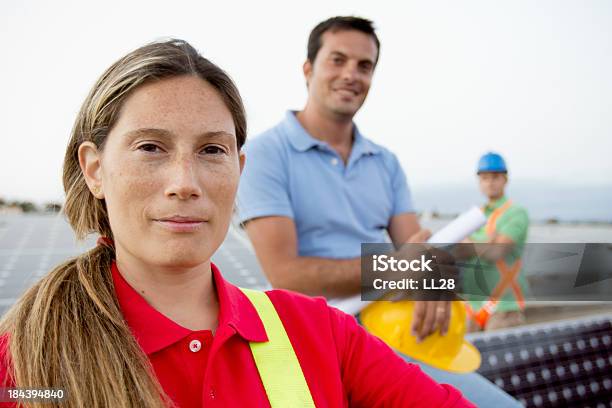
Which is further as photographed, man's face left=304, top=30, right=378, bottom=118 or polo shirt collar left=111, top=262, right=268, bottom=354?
man's face left=304, top=30, right=378, bottom=118

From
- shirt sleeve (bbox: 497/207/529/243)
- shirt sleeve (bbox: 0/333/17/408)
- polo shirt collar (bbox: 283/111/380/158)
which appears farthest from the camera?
shirt sleeve (bbox: 497/207/529/243)

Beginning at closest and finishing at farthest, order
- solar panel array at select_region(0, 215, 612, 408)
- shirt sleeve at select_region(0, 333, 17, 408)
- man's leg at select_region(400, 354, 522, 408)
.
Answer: shirt sleeve at select_region(0, 333, 17, 408), man's leg at select_region(400, 354, 522, 408), solar panel array at select_region(0, 215, 612, 408)

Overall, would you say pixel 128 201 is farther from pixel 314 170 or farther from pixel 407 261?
pixel 314 170

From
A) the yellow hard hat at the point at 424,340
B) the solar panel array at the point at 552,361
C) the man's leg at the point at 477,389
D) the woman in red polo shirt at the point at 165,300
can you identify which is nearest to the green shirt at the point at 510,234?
the solar panel array at the point at 552,361

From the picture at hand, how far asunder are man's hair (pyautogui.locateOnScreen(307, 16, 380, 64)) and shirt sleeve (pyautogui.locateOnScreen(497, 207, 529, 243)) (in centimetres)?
167

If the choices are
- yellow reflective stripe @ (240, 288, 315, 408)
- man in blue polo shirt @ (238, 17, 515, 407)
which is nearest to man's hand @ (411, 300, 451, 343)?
man in blue polo shirt @ (238, 17, 515, 407)

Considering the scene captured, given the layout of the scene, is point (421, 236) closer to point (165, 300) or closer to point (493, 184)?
point (165, 300)

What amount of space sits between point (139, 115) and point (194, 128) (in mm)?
101

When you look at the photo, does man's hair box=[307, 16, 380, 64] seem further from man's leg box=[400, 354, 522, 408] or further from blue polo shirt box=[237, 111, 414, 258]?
man's leg box=[400, 354, 522, 408]

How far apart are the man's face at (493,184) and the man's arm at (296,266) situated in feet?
6.77

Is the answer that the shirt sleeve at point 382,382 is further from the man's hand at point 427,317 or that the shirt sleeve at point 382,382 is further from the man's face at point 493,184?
the man's face at point 493,184

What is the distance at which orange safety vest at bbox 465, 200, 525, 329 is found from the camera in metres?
3.40

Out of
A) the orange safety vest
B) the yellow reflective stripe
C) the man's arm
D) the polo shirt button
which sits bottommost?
the orange safety vest

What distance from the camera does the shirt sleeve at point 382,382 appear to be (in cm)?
124
